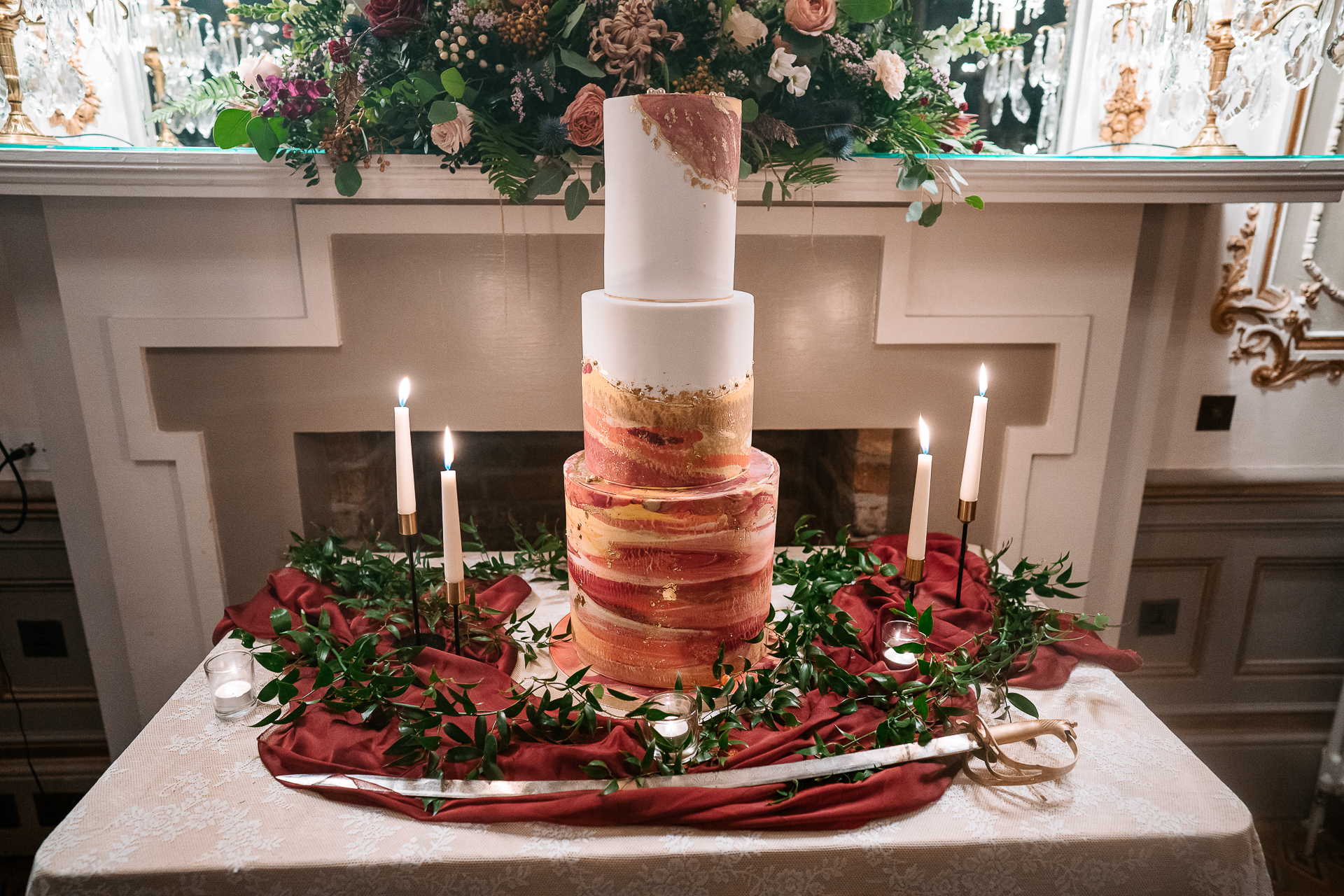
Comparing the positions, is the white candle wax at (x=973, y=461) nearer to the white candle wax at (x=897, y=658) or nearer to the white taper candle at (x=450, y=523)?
the white candle wax at (x=897, y=658)

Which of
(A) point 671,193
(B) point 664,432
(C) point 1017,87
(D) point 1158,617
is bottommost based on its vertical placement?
(D) point 1158,617

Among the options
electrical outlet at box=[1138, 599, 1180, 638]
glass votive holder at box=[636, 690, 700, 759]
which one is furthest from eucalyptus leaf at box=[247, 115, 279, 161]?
electrical outlet at box=[1138, 599, 1180, 638]

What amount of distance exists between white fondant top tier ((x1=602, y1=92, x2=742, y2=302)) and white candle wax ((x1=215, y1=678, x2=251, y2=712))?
686mm

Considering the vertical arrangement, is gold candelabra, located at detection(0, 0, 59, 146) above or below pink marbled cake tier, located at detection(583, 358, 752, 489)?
above

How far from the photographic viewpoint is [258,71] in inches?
42.9

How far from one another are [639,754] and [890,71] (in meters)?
0.96

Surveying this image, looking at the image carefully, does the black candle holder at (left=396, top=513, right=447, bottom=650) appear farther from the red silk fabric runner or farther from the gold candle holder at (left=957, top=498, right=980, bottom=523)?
the gold candle holder at (left=957, top=498, right=980, bottom=523)

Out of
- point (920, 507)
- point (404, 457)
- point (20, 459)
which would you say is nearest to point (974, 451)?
point (920, 507)

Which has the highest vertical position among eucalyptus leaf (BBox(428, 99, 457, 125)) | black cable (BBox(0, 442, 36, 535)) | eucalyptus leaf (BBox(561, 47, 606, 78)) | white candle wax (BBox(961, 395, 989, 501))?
eucalyptus leaf (BBox(561, 47, 606, 78))

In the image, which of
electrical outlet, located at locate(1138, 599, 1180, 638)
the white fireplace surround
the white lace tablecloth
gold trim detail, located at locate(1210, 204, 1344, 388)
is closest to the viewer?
the white lace tablecloth

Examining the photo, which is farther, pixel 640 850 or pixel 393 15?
pixel 393 15

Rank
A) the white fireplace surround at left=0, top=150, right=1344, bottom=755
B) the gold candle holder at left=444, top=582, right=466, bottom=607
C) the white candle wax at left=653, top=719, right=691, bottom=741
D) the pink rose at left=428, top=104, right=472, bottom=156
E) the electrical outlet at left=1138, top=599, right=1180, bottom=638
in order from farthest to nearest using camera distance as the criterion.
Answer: the electrical outlet at left=1138, top=599, right=1180, bottom=638, the white fireplace surround at left=0, top=150, right=1344, bottom=755, the pink rose at left=428, top=104, right=472, bottom=156, the gold candle holder at left=444, top=582, right=466, bottom=607, the white candle wax at left=653, top=719, right=691, bottom=741

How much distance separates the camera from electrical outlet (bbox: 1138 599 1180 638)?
1.74 metres

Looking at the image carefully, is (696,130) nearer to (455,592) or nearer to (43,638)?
(455,592)
